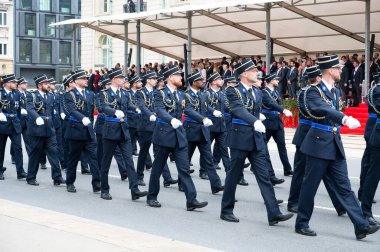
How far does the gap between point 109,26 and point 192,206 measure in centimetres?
2304

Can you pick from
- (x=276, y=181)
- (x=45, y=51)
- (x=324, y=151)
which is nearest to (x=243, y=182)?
(x=276, y=181)

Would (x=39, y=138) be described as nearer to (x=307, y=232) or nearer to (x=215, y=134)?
(x=215, y=134)

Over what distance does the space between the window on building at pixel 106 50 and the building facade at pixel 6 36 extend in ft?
90.1

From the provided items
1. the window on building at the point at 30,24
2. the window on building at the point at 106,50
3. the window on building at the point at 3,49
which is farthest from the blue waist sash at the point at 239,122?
the window on building at the point at 30,24

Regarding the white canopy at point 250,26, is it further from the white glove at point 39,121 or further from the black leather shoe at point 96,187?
the black leather shoe at point 96,187

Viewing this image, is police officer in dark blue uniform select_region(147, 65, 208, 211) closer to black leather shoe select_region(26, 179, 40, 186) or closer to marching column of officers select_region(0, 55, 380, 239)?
marching column of officers select_region(0, 55, 380, 239)

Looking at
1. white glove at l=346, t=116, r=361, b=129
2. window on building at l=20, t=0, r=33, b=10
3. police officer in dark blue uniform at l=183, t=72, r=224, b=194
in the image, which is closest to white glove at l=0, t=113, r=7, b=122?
police officer in dark blue uniform at l=183, t=72, r=224, b=194

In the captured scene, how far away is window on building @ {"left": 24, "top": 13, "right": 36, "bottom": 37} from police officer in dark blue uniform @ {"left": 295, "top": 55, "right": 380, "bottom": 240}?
7465 centimetres

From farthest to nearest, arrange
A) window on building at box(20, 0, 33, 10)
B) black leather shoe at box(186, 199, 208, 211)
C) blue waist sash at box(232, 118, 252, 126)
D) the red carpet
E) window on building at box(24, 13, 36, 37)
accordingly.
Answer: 1. window on building at box(24, 13, 36, 37)
2. window on building at box(20, 0, 33, 10)
3. the red carpet
4. black leather shoe at box(186, 199, 208, 211)
5. blue waist sash at box(232, 118, 252, 126)

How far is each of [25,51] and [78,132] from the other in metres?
69.6

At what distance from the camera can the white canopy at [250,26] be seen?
2488 centimetres

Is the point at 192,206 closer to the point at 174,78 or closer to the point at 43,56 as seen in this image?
the point at 174,78

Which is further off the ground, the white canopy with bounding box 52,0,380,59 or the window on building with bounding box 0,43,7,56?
the window on building with bounding box 0,43,7,56

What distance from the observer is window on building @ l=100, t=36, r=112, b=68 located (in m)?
51.0
